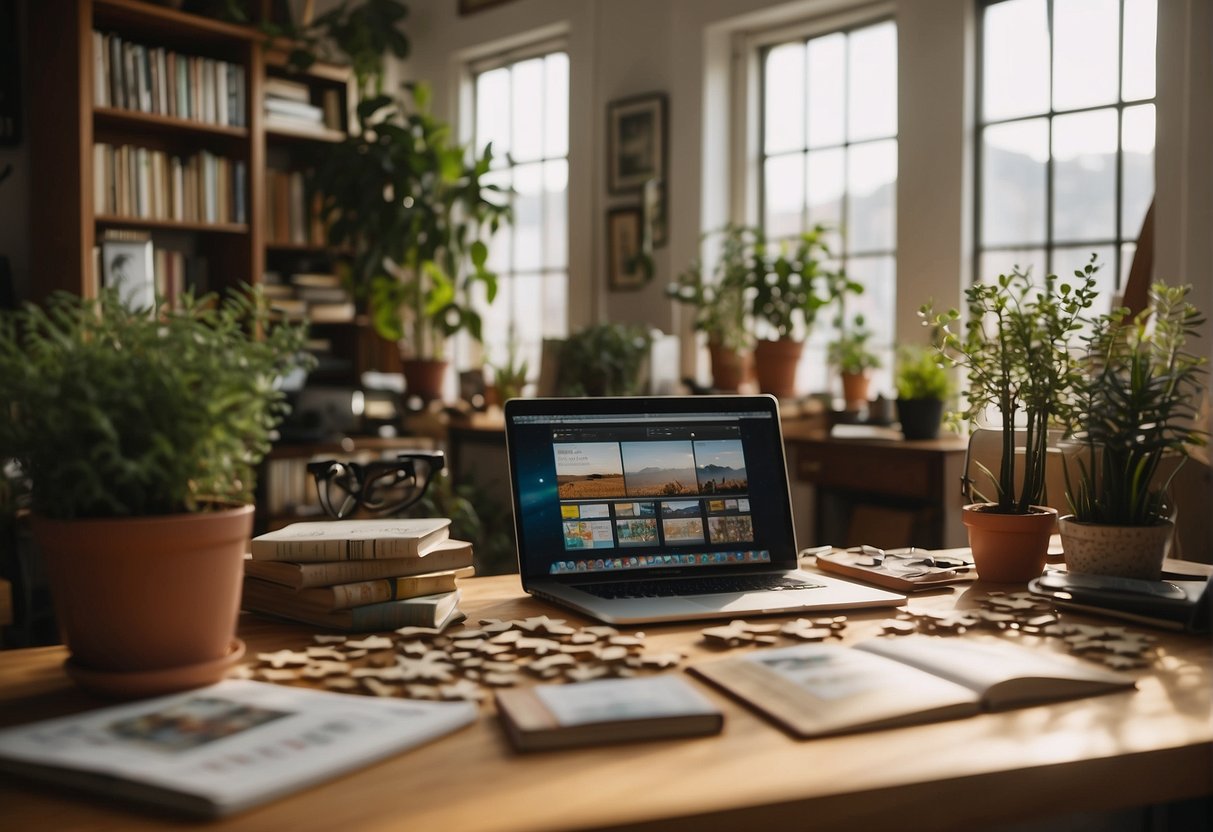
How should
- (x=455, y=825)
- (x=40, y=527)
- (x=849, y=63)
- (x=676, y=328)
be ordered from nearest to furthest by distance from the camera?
(x=455, y=825) → (x=40, y=527) → (x=849, y=63) → (x=676, y=328)

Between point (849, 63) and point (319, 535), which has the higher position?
point (849, 63)

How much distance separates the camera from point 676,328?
4.44m

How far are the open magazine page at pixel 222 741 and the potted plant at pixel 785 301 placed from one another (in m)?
3.11

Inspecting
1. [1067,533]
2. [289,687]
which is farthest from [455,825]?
[1067,533]

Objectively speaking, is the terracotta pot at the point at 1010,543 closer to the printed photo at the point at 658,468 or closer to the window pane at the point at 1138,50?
the printed photo at the point at 658,468

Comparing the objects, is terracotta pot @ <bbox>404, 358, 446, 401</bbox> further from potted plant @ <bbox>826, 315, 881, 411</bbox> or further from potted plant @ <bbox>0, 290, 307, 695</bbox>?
potted plant @ <bbox>0, 290, 307, 695</bbox>

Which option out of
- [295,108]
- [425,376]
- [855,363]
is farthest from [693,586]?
[295,108]

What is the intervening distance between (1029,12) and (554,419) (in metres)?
2.82

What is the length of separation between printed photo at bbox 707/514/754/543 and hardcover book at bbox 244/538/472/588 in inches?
14.7

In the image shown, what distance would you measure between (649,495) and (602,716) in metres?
0.62

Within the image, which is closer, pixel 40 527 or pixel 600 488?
pixel 40 527

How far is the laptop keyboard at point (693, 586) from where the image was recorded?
1.42 m

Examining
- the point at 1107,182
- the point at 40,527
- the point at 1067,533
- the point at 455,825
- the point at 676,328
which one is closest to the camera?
the point at 455,825

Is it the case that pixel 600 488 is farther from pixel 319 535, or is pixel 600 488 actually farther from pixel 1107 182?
pixel 1107 182
